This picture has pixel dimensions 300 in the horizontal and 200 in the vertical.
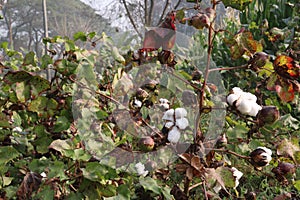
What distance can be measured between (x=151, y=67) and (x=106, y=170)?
27cm

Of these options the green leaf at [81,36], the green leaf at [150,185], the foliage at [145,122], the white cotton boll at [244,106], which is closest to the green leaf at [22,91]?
the foliage at [145,122]

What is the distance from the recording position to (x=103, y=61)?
39.8 inches

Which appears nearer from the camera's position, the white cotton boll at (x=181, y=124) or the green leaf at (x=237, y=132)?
the white cotton boll at (x=181, y=124)

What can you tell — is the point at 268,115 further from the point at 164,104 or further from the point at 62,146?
the point at 62,146

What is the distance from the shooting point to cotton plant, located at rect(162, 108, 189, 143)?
0.64m

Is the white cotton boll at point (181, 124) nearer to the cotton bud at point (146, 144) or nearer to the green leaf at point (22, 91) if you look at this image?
the cotton bud at point (146, 144)

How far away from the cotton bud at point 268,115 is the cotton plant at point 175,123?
0.44 feet

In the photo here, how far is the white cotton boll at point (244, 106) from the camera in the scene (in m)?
0.64

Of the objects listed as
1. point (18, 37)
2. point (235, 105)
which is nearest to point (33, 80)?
point (235, 105)

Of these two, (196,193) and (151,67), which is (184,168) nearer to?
(151,67)

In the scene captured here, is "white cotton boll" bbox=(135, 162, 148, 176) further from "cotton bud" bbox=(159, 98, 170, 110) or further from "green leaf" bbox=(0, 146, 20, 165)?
"green leaf" bbox=(0, 146, 20, 165)

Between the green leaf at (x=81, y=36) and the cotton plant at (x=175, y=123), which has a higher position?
the green leaf at (x=81, y=36)

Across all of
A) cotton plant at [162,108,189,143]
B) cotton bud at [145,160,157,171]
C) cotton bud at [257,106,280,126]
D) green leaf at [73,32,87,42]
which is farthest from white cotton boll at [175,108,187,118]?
green leaf at [73,32,87,42]

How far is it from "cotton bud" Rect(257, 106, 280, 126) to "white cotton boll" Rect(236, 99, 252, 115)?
1.1 inches
